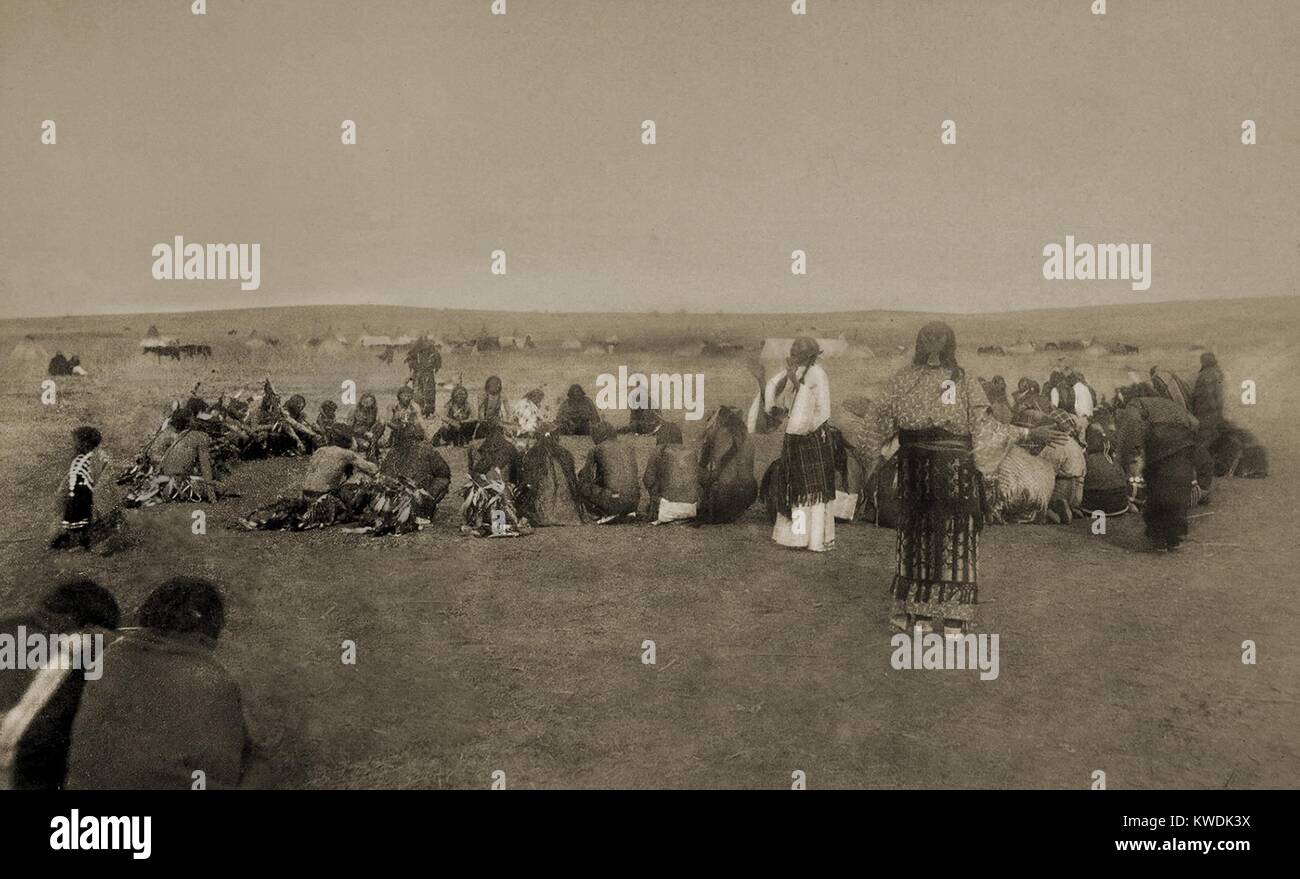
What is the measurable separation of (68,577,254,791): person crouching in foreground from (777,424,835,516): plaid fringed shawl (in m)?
3.35

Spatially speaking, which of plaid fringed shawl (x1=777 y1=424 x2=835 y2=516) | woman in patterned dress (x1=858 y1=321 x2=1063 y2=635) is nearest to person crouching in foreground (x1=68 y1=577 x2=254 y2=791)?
plaid fringed shawl (x1=777 y1=424 x2=835 y2=516)

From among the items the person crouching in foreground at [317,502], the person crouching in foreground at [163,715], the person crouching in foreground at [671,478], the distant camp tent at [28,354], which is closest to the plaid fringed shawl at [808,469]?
the person crouching in foreground at [671,478]

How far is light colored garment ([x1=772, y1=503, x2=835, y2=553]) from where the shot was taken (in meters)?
6.25

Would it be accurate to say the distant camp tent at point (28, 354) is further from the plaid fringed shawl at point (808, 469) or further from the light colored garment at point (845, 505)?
the light colored garment at point (845, 505)

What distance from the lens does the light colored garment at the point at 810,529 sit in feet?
20.5

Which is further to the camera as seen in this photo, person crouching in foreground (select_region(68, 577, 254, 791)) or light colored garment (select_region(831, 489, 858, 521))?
light colored garment (select_region(831, 489, 858, 521))

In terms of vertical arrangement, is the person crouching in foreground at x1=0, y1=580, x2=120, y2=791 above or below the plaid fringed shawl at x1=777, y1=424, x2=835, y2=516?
below

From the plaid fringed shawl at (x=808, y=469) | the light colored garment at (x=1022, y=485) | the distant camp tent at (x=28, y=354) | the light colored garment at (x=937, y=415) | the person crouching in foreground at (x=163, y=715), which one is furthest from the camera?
the distant camp tent at (x=28, y=354)

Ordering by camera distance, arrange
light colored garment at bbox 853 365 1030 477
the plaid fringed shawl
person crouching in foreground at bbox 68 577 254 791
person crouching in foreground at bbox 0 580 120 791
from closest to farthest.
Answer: person crouching in foreground at bbox 68 577 254 791, person crouching in foreground at bbox 0 580 120 791, light colored garment at bbox 853 365 1030 477, the plaid fringed shawl

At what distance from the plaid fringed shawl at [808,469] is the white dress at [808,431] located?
40mm

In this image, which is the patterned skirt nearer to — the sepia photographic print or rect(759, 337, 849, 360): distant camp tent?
the sepia photographic print

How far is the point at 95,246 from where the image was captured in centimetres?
645

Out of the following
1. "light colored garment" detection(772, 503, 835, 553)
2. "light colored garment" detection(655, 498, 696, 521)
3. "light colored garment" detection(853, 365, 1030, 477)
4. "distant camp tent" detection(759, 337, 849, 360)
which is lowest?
"light colored garment" detection(772, 503, 835, 553)

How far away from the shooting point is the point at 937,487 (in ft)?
19.6
